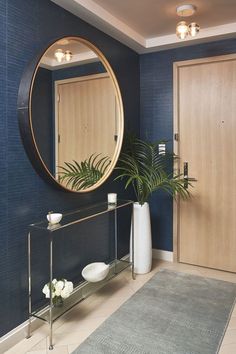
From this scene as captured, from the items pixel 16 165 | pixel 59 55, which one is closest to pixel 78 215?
pixel 16 165

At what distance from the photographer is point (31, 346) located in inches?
74.2

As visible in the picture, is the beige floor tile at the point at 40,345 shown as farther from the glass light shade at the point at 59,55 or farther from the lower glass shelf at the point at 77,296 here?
the glass light shade at the point at 59,55

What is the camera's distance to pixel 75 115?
7.63 feet

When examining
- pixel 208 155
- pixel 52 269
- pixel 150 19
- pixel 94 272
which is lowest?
pixel 94 272

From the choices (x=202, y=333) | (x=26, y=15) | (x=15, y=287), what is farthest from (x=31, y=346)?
(x=26, y=15)

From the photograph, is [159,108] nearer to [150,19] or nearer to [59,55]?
[150,19]

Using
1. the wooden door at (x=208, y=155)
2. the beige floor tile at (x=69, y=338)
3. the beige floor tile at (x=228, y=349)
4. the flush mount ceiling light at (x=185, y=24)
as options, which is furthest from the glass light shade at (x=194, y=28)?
the beige floor tile at (x=69, y=338)

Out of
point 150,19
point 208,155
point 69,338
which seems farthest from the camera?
point 208,155

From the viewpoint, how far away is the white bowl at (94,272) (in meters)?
2.38

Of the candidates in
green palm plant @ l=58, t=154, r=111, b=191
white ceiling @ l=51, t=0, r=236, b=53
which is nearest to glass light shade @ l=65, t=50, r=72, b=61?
white ceiling @ l=51, t=0, r=236, b=53

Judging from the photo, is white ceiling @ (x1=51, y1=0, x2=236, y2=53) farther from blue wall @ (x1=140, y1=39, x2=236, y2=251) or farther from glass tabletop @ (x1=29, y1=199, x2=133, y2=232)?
glass tabletop @ (x1=29, y1=199, x2=133, y2=232)

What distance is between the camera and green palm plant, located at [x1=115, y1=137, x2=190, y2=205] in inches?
112

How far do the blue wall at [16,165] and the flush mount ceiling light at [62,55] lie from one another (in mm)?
95

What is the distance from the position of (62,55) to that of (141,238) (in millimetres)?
1760
